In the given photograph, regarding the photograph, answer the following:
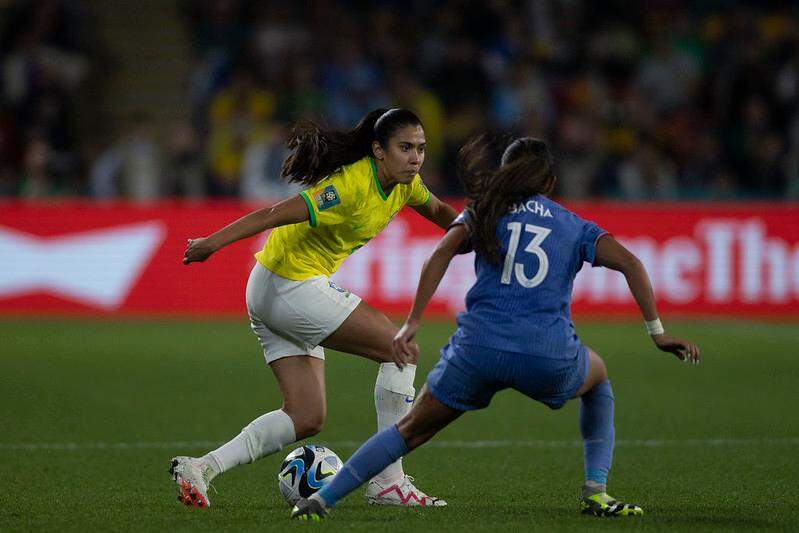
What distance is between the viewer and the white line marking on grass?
25.4 feet

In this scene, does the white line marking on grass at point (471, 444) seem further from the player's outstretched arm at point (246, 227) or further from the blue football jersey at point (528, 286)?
the blue football jersey at point (528, 286)

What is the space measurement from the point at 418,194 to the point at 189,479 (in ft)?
5.79

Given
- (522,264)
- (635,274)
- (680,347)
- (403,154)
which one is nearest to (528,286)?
(522,264)

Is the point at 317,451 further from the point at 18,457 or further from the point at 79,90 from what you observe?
the point at 79,90

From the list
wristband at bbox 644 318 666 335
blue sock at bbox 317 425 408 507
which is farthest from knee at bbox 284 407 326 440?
wristband at bbox 644 318 666 335

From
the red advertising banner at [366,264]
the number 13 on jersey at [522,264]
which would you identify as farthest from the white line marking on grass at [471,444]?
the red advertising banner at [366,264]

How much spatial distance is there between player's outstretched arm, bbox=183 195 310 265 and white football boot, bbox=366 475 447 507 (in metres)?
1.29

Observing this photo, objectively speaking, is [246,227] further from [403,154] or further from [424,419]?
[424,419]

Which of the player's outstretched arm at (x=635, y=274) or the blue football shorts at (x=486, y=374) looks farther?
the player's outstretched arm at (x=635, y=274)

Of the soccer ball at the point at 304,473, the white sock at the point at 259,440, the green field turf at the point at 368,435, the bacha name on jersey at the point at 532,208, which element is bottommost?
the green field turf at the point at 368,435

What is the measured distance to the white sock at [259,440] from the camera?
234 inches

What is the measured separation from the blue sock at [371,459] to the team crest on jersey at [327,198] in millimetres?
1123

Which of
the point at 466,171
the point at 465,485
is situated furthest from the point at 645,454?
the point at 466,171

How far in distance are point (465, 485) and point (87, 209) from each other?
940 centimetres
